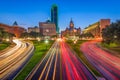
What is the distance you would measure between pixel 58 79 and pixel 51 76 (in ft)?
9.38

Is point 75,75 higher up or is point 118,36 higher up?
point 118,36

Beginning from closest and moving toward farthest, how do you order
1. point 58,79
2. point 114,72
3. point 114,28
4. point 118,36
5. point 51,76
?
1. point 58,79
2. point 51,76
3. point 114,72
4. point 118,36
5. point 114,28

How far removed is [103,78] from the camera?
36281mm

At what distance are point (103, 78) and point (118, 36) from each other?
58.4 meters

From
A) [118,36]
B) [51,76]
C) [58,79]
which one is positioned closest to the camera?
[58,79]

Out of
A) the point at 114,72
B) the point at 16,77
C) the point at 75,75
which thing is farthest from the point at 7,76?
the point at 114,72

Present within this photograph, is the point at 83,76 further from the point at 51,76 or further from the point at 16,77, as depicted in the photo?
the point at 16,77

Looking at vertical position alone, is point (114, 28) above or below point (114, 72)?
above

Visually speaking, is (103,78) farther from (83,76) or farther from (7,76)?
(7,76)

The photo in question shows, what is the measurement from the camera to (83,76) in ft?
124

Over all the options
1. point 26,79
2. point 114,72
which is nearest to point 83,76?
point 114,72

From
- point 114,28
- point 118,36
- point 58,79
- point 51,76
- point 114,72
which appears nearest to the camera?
point 58,79

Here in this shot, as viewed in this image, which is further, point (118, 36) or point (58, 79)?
point (118, 36)

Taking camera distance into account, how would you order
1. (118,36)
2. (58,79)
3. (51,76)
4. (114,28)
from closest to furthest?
(58,79)
(51,76)
(118,36)
(114,28)
